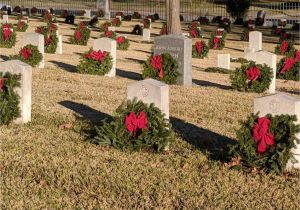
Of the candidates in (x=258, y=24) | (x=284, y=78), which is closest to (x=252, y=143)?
(x=284, y=78)

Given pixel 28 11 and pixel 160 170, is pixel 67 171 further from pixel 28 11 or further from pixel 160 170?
pixel 28 11

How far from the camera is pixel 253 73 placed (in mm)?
15828

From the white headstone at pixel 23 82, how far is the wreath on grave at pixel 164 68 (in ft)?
20.7

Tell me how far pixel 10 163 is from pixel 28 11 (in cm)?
4680

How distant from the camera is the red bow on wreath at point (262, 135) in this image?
8.07 metres

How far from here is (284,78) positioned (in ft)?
65.0

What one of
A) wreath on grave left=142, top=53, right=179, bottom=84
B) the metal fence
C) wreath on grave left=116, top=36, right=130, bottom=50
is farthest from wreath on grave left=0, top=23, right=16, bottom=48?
the metal fence

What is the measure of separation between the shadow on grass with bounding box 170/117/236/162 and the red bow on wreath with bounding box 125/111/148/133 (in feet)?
3.31

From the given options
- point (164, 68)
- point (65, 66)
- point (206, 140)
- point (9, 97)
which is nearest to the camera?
point (206, 140)

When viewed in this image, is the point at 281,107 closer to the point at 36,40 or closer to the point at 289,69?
the point at 289,69

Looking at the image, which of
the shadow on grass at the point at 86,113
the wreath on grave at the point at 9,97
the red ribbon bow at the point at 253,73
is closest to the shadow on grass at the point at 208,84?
the red ribbon bow at the point at 253,73

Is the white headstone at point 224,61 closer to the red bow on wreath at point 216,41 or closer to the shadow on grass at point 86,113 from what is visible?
the red bow on wreath at point 216,41

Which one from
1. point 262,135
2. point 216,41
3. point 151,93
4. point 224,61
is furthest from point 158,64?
point 216,41

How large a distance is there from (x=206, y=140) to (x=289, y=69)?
411 inches
